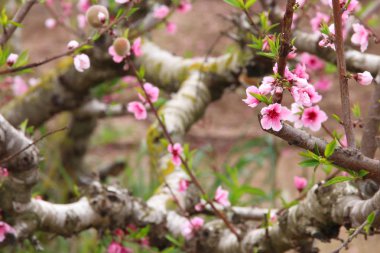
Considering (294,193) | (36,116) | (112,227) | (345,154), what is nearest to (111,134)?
(294,193)

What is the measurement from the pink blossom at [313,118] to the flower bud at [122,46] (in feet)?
1.74

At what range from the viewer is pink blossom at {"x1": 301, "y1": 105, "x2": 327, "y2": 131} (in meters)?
1.38

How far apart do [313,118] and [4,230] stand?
2.85ft

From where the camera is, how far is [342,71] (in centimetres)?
112

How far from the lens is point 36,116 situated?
3.02 meters

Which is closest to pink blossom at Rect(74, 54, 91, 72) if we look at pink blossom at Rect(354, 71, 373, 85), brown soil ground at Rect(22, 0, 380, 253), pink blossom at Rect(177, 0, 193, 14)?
pink blossom at Rect(354, 71, 373, 85)

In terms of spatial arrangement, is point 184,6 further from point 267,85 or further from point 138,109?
point 267,85

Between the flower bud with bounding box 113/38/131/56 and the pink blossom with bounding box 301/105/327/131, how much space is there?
0.53m

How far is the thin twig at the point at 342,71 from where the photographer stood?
1.08 metres

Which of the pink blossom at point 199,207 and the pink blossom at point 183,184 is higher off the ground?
the pink blossom at point 183,184

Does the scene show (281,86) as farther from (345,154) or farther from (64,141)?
(64,141)

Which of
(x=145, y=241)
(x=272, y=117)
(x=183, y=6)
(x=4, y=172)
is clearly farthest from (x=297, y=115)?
(x=183, y=6)

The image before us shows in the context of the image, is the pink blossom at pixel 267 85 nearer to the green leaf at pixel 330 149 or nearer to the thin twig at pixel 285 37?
the thin twig at pixel 285 37

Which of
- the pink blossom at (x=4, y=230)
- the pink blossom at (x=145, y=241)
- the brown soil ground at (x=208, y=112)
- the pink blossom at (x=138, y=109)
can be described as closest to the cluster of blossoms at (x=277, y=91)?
the pink blossom at (x=138, y=109)
